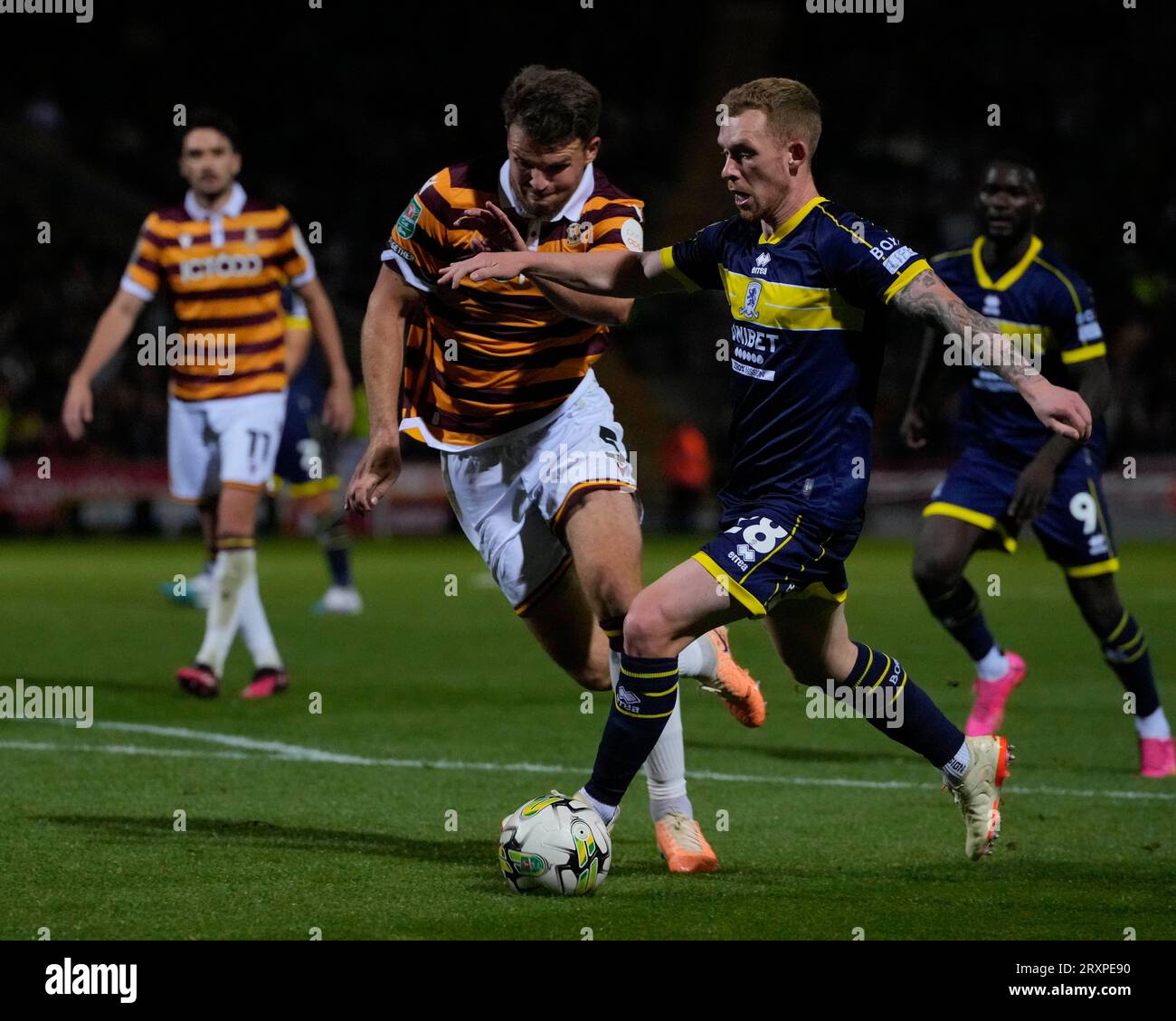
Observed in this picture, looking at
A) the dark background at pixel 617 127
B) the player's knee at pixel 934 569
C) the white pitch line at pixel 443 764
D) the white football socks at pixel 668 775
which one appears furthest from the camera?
the dark background at pixel 617 127

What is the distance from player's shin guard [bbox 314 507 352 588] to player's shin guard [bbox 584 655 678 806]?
25.7 ft

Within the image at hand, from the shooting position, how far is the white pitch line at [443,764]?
7105 millimetres

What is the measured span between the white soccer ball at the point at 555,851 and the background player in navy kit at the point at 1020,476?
3.01 metres

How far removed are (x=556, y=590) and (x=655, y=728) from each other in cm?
96

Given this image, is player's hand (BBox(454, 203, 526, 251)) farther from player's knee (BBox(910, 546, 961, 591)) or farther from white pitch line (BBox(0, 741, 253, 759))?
player's knee (BBox(910, 546, 961, 591))

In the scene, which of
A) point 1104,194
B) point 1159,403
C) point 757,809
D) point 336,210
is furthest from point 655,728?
point 336,210

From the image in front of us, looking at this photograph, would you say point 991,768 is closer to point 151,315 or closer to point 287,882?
point 287,882

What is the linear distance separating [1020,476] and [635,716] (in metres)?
3.13

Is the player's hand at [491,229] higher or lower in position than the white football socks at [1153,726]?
higher

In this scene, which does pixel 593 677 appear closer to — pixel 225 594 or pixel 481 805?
pixel 481 805

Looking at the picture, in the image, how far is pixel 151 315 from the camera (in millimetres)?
24453

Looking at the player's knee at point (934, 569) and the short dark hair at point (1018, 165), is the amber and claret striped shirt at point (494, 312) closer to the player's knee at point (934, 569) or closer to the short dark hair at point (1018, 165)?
the player's knee at point (934, 569)

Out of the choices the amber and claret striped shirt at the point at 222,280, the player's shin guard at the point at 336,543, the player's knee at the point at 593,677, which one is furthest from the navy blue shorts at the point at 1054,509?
the player's shin guard at the point at 336,543

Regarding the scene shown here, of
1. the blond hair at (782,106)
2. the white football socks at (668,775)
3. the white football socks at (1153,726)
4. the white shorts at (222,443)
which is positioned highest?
the blond hair at (782,106)
